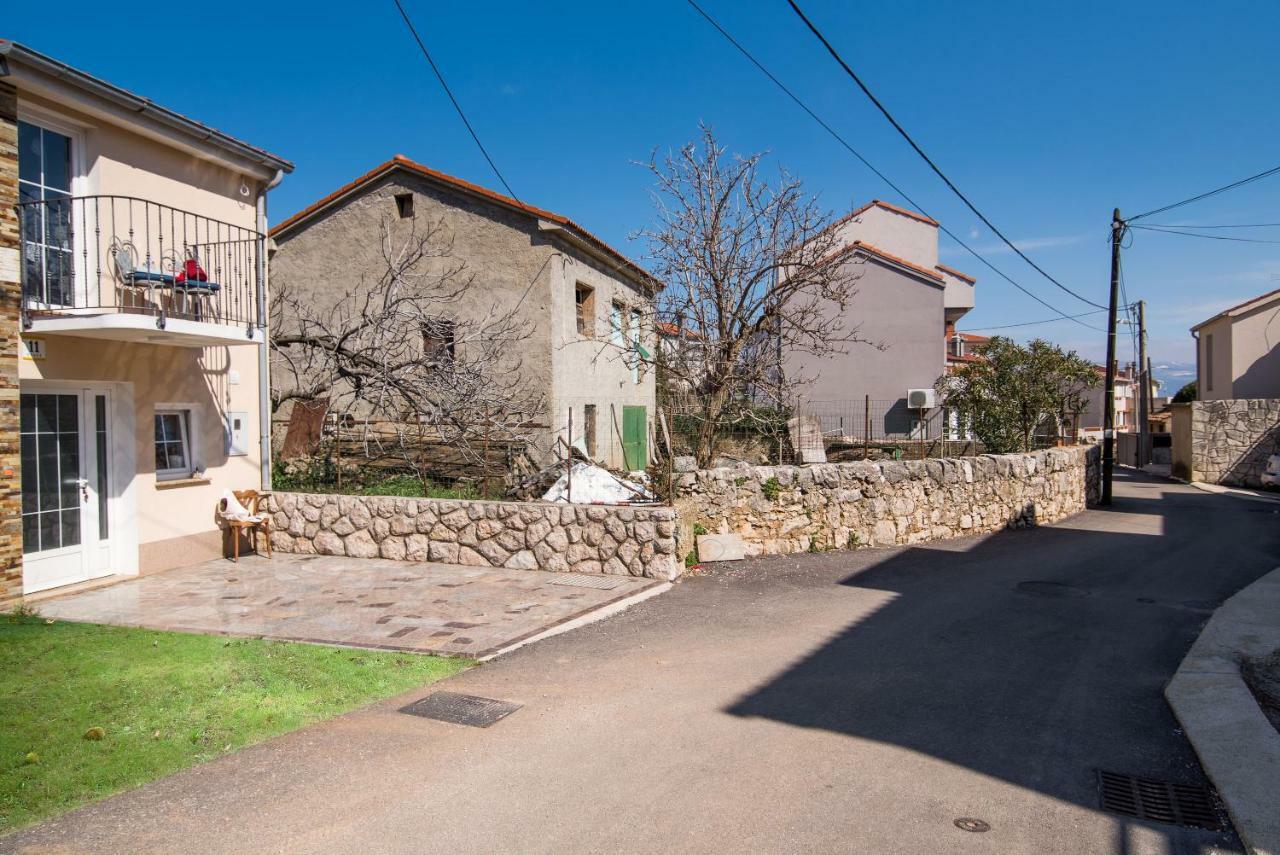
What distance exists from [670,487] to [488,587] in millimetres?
2765

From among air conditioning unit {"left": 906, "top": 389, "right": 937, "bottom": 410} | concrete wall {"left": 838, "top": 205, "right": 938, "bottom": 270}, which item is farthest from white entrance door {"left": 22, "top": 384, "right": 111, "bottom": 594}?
concrete wall {"left": 838, "top": 205, "right": 938, "bottom": 270}

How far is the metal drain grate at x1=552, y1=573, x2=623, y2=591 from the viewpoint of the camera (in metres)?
9.84

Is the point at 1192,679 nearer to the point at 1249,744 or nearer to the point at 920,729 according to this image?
the point at 1249,744

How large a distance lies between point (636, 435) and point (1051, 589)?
1344 centimetres

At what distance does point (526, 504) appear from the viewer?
36.0 ft

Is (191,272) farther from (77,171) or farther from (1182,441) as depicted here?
(1182,441)

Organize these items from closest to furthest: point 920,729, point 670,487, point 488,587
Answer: point 920,729 → point 488,587 → point 670,487

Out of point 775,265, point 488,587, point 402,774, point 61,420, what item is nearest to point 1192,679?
point 402,774

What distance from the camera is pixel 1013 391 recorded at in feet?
59.2

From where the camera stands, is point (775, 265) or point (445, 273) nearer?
point (775, 265)

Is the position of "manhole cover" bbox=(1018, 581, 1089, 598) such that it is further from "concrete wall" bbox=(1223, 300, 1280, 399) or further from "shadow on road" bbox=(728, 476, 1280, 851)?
"concrete wall" bbox=(1223, 300, 1280, 399)

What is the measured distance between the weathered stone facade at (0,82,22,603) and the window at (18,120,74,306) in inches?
10.2

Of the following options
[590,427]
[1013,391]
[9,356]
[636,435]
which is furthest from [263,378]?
[1013,391]

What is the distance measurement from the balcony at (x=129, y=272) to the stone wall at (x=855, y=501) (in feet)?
21.8
